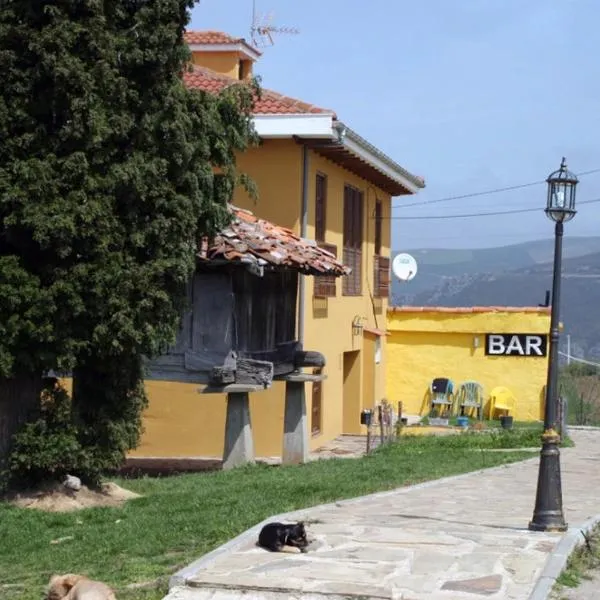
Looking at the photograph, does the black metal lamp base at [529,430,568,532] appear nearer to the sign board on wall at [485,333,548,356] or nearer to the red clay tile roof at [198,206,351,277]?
the red clay tile roof at [198,206,351,277]

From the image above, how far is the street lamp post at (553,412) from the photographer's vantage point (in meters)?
10.3

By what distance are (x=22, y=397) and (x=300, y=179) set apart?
32.3 feet

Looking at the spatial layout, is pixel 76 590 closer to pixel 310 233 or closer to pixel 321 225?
pixel 310 233

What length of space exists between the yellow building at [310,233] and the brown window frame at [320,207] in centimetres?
2

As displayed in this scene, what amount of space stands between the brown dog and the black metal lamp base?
4122 millimetres

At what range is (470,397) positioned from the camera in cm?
3064

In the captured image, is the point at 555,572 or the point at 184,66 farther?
the point at 184,66

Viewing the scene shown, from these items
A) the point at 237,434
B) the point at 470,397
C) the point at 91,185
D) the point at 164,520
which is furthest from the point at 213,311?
the point at 470,397

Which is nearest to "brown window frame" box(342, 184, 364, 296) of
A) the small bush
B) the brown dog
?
the small bush

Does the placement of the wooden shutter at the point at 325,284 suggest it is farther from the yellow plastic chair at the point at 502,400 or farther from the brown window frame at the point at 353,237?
Result: the yellow plastic chair at the point at 502,400

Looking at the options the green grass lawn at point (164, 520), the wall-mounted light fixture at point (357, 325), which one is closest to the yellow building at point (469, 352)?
the wall-mounted light fixture at point (357, 325)

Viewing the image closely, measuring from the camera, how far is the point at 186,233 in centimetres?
1198

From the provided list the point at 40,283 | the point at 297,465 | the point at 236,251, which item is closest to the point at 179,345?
the point at 236,251

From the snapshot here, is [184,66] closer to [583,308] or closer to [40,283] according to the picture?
[40,283]
